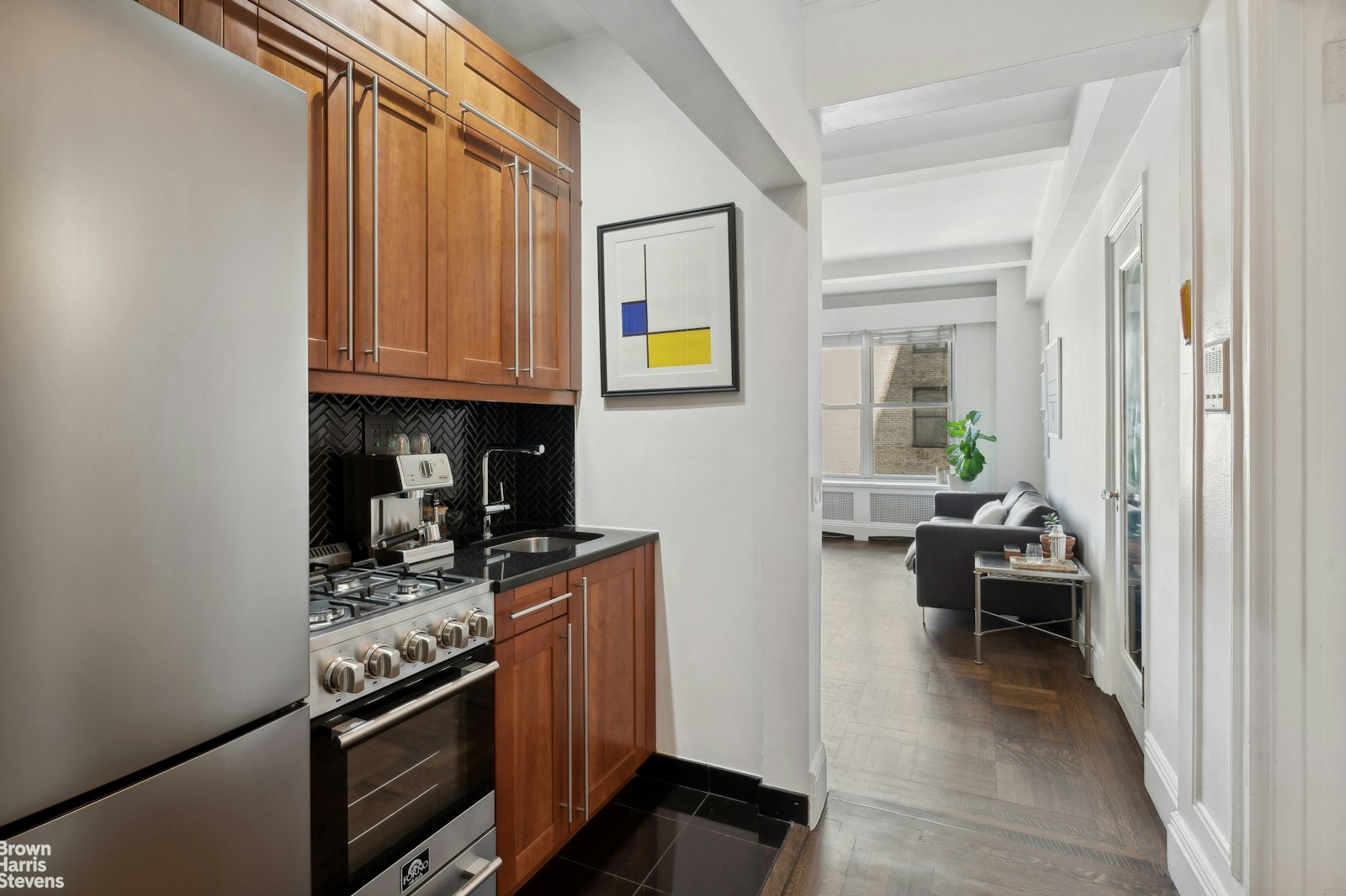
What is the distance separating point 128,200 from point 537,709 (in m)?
1.52

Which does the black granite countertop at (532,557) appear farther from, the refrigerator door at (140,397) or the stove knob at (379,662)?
the refrigerator door at (140,397)

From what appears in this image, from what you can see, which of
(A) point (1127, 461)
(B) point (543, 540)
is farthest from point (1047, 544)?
(B) point (543, 540)

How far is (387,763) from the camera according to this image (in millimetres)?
1376

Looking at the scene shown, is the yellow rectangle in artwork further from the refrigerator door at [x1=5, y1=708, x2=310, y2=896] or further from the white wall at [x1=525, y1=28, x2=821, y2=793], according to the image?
the refrigerator door at [x1=5, y1=708, x2=310, y2=896]

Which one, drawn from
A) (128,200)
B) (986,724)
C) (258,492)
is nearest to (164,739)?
(258,492)

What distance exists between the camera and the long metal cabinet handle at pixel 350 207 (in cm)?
162

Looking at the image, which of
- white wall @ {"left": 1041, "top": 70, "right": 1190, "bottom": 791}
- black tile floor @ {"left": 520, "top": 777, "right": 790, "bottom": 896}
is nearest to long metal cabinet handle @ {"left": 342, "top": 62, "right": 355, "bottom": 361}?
black tile floor @ {"left": 520, "top": 777, "right": 790, "bottom": 896}

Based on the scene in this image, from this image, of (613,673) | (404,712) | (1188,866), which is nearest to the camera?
(404,712)

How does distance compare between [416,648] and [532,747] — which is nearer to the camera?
[416,648]

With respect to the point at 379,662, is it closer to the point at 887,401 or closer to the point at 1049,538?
the point at 1049,538

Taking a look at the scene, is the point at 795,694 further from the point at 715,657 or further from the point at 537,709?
the point at 537,709

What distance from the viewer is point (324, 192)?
1559mm

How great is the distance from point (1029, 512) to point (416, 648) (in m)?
3.88

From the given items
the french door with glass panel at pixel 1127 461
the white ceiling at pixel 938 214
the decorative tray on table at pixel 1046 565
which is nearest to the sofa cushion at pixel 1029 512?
the decorative tray on table at pixel 1046 565
